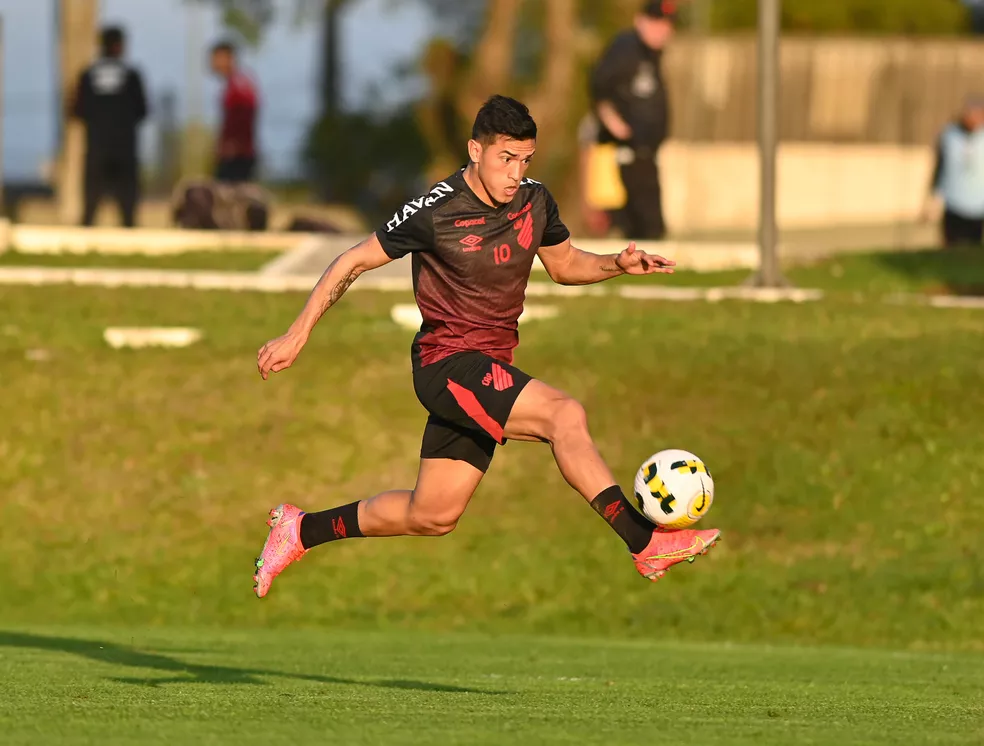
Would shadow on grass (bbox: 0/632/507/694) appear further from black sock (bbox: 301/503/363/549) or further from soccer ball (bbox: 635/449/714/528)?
soccer ball (bbox: 635/449/714/528)

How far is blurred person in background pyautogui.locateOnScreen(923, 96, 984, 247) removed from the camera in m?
24.8

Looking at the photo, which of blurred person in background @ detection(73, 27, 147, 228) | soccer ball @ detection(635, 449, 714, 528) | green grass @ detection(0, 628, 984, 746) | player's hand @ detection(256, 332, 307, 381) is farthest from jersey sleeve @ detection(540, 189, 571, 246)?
blurred person in background @ detection(73, 27, 147, 228)

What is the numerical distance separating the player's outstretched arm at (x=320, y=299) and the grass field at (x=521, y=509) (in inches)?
78.7

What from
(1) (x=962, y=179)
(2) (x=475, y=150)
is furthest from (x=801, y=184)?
(2) (x=475, y=150)

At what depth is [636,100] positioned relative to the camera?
2236 centimetres

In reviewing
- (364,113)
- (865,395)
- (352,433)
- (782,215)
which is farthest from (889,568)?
(364,113)

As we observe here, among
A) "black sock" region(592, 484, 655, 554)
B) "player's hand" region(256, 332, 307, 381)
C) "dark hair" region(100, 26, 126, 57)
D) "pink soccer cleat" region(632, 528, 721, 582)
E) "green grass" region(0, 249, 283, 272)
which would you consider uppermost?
"dark hair" region(100, 26, 126, 57)

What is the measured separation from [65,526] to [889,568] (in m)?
6.04

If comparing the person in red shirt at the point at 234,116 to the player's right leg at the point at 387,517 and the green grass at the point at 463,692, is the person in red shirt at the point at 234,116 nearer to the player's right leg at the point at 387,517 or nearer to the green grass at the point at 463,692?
the green grass at the point at 463,692

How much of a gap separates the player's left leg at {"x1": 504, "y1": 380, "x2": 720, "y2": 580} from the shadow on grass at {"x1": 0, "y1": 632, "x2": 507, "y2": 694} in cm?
122

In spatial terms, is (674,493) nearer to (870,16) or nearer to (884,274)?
(884,274)

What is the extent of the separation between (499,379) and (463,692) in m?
1.44

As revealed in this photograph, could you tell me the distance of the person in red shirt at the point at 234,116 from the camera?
26.6 meters

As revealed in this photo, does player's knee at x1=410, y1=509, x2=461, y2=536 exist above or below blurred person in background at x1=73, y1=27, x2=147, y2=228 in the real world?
below
